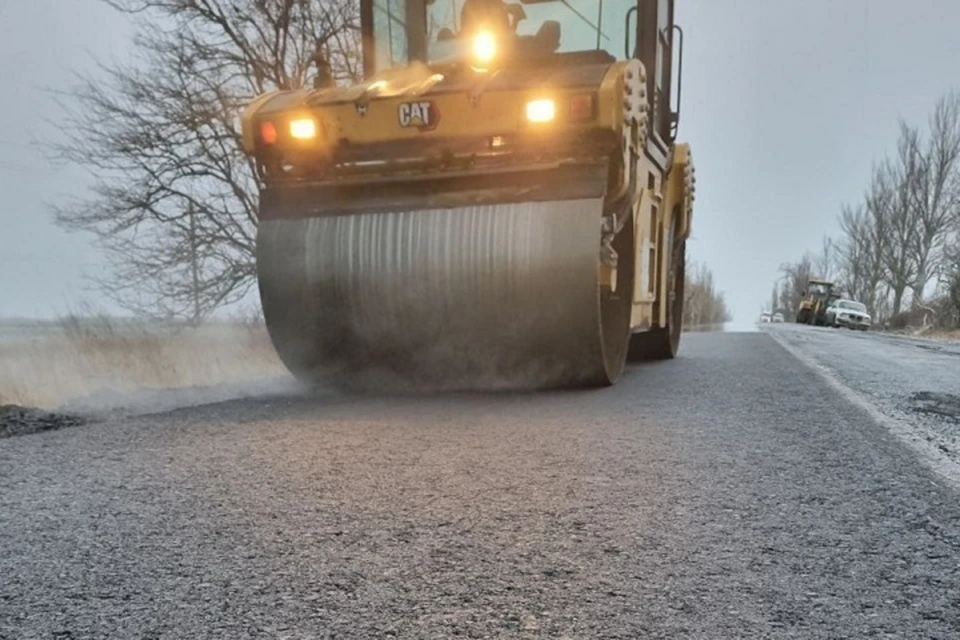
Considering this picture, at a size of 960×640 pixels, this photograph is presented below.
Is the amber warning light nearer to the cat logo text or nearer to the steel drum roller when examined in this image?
the steel drum roller

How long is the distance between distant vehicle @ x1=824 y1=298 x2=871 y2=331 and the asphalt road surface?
28328 millimetres

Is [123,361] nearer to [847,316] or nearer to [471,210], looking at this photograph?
[471,210]

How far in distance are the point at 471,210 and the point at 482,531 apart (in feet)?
7.39

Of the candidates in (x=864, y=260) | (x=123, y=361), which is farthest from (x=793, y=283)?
(x=123, y=361)

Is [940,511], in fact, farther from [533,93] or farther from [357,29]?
[357,29]

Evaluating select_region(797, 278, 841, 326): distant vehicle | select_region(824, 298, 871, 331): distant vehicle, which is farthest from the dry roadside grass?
select_region(797, 278, 841, 326): distant vehicle

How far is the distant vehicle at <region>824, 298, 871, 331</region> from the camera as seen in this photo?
1099 inches

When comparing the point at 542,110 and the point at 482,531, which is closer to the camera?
the point at 482,531

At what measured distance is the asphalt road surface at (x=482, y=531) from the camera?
→ 3.85ft

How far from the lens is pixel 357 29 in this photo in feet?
32.0

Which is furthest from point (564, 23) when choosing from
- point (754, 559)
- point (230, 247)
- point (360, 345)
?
point (230, 247)

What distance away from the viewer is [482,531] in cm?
158

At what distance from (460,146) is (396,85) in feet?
→ 2.02

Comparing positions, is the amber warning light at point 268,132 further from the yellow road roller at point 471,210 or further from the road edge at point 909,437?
the road edge at point 909,437
